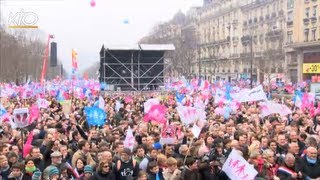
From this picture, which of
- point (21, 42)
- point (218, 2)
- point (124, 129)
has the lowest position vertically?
point (124, 129)

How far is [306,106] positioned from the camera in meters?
19.0

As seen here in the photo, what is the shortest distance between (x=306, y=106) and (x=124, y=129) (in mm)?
8446

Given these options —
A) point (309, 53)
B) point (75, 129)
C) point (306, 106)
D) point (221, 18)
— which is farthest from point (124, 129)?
point (221, 18)

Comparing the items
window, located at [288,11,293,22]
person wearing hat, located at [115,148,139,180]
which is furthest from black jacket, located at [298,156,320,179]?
window, located at [288,11,293,22]

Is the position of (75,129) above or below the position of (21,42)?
below

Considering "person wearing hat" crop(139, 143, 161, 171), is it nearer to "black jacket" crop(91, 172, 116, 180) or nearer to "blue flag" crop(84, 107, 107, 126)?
"black jacket" crop(91, 172, 116, 180)

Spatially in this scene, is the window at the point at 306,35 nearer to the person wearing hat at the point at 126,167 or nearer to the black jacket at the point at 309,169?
the black jacket at the point at 309,169

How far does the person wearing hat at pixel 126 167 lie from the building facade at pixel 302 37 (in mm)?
52592

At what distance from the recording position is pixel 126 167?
26.8 ft

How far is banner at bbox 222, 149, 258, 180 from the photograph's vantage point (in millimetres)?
7277

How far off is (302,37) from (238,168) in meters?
58.6

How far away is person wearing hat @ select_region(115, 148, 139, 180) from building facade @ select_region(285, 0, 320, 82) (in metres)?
52.6

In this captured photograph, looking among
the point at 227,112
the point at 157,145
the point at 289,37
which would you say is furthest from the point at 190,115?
the point at 289,37

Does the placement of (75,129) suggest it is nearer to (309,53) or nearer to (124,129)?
(124,129)
